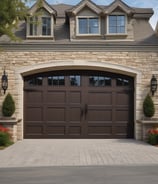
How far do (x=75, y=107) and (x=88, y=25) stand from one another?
379 centimetres

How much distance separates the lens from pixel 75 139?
55.7ft

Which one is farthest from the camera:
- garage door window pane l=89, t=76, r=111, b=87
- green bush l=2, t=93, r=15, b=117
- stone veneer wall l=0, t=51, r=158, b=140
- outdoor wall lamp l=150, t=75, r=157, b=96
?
garage door window pane l=89, t=76, r=111, b=87

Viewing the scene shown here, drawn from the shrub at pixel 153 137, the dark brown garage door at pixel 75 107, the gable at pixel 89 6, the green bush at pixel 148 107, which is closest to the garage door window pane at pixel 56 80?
the dark brown garage door at pixel 75 107

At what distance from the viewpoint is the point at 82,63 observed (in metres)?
16.7

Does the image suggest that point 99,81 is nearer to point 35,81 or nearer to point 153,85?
point 153,85

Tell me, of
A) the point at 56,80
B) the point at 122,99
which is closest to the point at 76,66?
the point at 56,80

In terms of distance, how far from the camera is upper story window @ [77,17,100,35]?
1723 centimetres

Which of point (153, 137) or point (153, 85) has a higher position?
point (153, 85)

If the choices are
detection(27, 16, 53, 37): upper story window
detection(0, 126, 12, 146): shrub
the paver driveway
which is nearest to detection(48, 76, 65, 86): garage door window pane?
detection(27, 16, 53, 37): upper story window

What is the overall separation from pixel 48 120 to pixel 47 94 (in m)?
1.18

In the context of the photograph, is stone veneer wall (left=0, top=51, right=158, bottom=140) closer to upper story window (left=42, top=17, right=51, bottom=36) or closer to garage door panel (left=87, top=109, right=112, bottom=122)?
upper story window (left=42, top=17, right=51, bottom=36)

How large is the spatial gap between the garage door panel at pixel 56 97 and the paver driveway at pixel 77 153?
194 centimetres

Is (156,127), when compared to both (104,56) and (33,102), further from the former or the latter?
(33,102)

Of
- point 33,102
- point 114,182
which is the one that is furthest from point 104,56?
point 114,182
